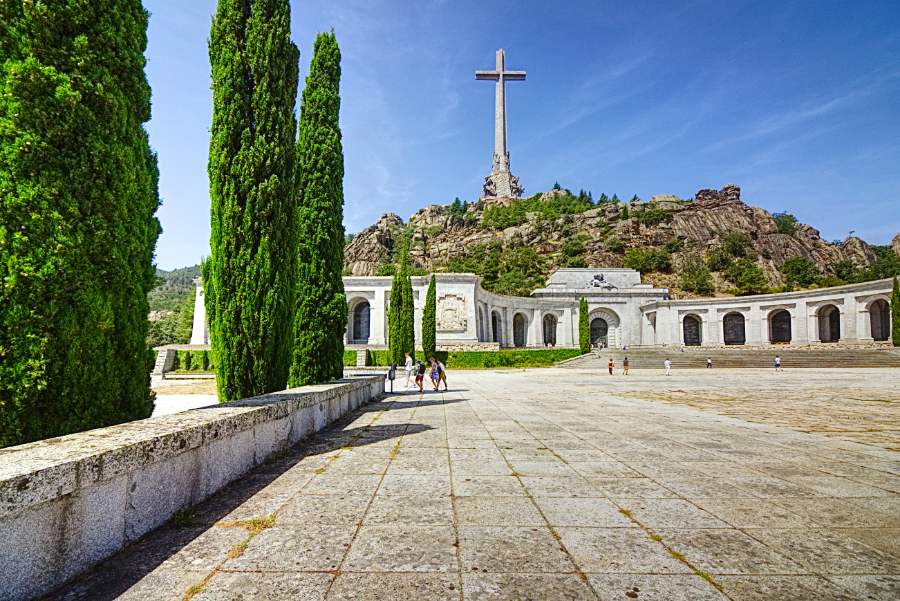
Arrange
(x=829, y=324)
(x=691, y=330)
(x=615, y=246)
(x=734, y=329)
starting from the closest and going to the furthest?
(x=829, y=324) < (x=734, y=329) < (x=691, y=330) < (x=615, y=246)

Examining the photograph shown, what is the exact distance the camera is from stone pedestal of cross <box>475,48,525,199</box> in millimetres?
80750

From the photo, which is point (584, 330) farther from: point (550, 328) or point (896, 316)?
point (896, 316)

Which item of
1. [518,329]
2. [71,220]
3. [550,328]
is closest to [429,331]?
[518,329]

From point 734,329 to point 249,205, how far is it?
52.2m

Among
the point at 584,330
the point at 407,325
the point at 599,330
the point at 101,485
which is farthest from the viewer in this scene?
the point at 599,330

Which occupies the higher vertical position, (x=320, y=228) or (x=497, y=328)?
(x=320, y=228)

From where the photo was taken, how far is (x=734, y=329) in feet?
156

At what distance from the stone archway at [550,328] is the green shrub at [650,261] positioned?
91.6 ft

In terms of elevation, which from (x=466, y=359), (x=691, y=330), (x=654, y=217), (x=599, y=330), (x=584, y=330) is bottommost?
(x=466, y=359)

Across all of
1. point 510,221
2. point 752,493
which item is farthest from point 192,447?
point 510,221

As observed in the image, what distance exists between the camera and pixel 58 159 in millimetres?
3520

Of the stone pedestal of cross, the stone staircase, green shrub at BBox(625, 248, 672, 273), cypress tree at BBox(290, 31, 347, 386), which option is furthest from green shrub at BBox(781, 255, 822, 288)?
cypress tree at BBox(290, 31, 347, 386)

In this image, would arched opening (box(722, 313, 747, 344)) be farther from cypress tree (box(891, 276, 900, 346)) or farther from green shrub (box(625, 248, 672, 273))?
green shrub (box(625, 248, 672, 273))

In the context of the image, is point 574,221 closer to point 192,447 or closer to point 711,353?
point 711,353
